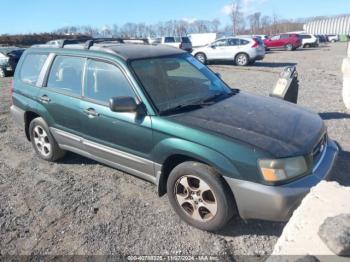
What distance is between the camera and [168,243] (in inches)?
125

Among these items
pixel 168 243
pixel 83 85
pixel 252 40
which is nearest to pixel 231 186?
pixel 168 243

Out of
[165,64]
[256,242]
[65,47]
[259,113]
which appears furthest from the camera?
[65,47]

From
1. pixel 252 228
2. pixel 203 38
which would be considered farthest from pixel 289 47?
pixel 252 228

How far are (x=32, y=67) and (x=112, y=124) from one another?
85.9 inches

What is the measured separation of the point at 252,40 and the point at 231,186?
16.8 metres

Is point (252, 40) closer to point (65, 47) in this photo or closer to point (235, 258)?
point (65, 47)

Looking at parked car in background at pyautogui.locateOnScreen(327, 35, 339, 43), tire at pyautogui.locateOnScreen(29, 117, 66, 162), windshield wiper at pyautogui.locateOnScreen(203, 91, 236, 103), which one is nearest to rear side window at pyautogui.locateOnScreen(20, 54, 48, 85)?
tire at pyautogui.locateOnScreen(29, 117, 66, 162)

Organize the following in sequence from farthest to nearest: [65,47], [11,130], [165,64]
Answer: [11,130] → [65,47] → [165,64]

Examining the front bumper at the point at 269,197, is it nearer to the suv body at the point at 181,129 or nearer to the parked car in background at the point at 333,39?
the suv body at the point at 181,129

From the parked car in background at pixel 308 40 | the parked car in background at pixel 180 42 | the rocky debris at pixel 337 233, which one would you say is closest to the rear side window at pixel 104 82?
the rocky debris at pixel 337 233

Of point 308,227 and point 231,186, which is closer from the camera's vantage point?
point 308,227

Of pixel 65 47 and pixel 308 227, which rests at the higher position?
pixel 65 47

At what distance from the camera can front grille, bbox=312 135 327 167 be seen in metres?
3.19

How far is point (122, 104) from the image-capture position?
11.2 ft
